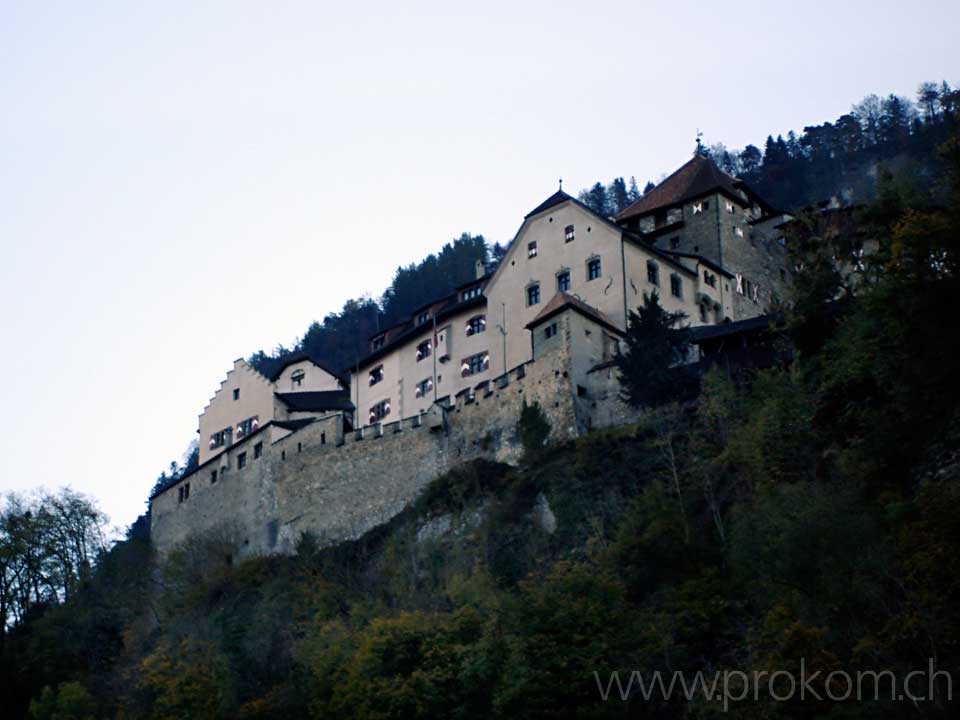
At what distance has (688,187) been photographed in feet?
231

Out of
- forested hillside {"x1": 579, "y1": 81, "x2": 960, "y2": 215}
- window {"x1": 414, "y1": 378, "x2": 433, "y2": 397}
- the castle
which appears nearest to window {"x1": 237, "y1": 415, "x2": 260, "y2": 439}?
the castle

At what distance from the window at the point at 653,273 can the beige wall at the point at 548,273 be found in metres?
1.71

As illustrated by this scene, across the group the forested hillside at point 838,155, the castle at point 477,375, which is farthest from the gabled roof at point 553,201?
the forested hillside at point 838,155

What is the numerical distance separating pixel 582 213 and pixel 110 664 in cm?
2879

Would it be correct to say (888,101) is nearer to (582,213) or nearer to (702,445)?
(582,213)

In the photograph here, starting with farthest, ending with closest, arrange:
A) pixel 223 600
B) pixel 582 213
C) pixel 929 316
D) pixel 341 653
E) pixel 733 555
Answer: pixel 582 213, pixel 223 600, pixel 341 653, pixel 733 555, pixel 929 316

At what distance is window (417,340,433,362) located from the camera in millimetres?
66625

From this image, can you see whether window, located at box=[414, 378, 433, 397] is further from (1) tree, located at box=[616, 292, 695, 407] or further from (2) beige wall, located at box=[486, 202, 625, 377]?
(1) tree, located at box=[616, 292, 695, 407]

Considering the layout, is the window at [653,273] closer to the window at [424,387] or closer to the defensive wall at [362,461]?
the defensive wall at [362,461]

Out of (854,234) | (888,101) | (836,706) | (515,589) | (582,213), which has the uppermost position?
(888,101)

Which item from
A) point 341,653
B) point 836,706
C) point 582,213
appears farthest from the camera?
point 582,213

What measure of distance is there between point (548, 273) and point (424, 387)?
8.66m

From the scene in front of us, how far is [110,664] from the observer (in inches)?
2313

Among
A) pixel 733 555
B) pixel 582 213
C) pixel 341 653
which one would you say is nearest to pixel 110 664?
pixel 341 653
